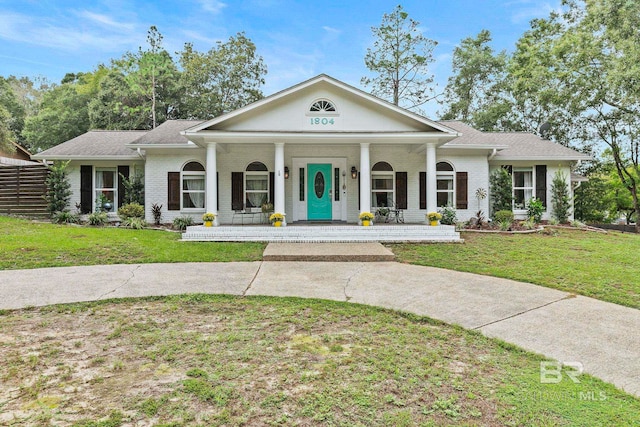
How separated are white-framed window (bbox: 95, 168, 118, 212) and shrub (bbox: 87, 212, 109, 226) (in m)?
1.02

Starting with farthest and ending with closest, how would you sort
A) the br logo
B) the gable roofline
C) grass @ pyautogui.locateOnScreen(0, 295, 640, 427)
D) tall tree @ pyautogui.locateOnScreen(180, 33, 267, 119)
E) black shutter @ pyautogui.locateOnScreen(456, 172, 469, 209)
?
tall tree @ pyautogui.locateOnScreen(180, 33, 267, 119), black shutter @ pyautogui.locateOnScreen(456, 172, 469, 209), the gable roofline, the br logo, grass @ pyautogui.locateOnScreen(0, 295, 640, 427)

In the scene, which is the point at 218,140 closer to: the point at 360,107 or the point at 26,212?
the point at 360,107

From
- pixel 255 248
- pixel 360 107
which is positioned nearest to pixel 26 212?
pixel 255 248

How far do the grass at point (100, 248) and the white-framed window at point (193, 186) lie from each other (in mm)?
2764

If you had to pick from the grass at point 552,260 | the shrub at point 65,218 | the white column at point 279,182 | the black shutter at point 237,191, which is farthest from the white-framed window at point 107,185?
the grass at point 552,260

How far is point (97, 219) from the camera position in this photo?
1258 centimetres

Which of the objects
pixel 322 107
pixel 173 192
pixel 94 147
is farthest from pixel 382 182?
pixel 94 147

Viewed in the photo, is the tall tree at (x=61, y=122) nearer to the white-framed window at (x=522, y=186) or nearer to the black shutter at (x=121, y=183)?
the black shutter at (x=121, y=183)

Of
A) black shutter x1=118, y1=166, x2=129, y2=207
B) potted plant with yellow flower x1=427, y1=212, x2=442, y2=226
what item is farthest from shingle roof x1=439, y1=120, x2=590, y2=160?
black shutter x1=118, y1=166, x2=129, y2=207

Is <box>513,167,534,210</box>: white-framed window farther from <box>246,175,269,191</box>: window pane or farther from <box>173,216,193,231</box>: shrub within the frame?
<box>173,216,193,231</box>: shrub

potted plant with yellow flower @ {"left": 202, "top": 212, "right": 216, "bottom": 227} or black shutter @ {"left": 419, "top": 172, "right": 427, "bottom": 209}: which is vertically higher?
black shutter @ {"left": 419, "top": 172, "right": 427, "bottom": 209}

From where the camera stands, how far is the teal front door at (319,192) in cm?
1344

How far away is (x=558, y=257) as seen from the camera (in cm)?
820

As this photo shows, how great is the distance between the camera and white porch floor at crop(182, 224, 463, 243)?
1041 centimetres
